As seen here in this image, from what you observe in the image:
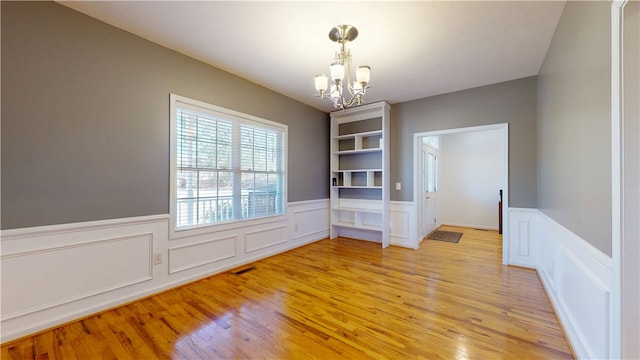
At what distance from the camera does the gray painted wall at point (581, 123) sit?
130cm

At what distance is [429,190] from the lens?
18.4ft

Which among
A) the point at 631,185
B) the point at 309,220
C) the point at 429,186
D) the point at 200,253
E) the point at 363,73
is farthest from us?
the point at 429,186

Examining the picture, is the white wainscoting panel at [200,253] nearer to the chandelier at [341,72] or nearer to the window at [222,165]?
the window at [222,165]

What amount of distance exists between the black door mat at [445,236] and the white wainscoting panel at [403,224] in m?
1.01

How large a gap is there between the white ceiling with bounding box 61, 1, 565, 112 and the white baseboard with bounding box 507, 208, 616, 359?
76.1 inches

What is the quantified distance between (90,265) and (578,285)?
397 centimetres

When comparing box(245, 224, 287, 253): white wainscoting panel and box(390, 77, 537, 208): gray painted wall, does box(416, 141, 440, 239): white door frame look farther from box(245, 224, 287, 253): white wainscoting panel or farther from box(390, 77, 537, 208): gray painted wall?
box(245, 224, 287, 253): white wainscoting panel

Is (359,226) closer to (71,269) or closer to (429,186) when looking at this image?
(429,186)

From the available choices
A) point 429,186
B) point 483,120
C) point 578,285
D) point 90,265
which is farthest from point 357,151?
point 90,265

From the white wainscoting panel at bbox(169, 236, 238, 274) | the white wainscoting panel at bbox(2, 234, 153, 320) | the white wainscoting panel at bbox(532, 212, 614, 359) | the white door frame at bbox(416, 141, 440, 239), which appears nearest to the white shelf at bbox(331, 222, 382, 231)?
the white door frame at bbox(416, 141, 440, 239)

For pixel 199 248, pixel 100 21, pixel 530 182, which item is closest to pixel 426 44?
pixel 530 182

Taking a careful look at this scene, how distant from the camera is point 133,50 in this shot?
7.95ft

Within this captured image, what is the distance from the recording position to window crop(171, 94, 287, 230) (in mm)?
2801

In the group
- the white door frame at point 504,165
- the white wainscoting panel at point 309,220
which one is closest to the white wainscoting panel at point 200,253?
the white wainscoting panel at point 309,220
